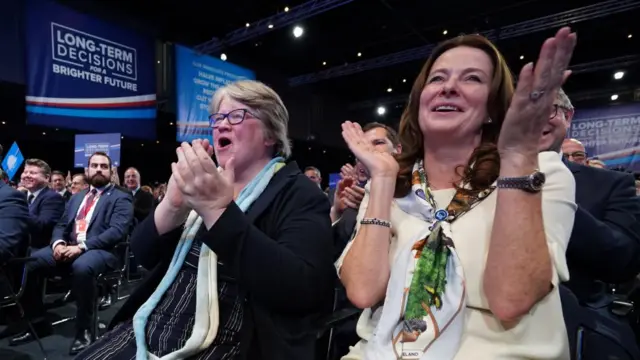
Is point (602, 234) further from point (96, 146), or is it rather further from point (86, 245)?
point (96, 146)

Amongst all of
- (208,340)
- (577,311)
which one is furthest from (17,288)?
(577,311)

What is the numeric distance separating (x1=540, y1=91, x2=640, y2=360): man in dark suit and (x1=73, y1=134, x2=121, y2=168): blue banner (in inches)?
194

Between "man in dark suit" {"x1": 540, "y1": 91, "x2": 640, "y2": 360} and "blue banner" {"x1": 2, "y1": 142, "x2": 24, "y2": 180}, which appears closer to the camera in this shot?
"man in dark suit" {"x1": 540, "y1": 91, "x2": 640, "y2": 360}

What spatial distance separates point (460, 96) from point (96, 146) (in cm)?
527

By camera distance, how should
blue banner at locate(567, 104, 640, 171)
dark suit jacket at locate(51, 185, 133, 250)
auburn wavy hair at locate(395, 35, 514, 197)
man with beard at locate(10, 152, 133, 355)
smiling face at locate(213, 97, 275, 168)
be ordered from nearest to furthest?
auburn wavy hair at locate(395, 35, 514, 197) < smiling face at locate(213, 97, 275, 168) < man with beard at locate(10, 152, 133, 355) < dark suit jacket at locate(51, 185, 133, 250) < blue banner at locate(567, 104, 640, 171)

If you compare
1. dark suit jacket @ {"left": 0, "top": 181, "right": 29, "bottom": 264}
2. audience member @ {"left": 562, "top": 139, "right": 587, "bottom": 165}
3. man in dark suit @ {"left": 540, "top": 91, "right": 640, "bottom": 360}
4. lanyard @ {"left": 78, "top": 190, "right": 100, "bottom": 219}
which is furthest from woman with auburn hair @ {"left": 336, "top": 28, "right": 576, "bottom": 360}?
lanyard @ {"left": 78, "top": 190, "right": 100, "bottom": 219}

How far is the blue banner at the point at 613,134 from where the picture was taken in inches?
315

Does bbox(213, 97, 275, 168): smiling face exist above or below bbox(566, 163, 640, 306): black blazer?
above

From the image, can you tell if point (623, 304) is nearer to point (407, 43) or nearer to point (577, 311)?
point (577, 311)

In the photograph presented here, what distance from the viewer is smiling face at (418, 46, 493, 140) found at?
1075mm

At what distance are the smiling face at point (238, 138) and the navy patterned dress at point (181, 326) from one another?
351mm

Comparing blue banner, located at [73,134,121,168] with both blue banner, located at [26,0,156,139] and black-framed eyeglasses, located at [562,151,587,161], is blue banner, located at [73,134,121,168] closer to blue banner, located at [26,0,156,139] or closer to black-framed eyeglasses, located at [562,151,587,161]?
blue banner, located at [26,0,156,139]

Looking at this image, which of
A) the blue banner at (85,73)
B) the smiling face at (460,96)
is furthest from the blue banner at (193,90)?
the smiling face at (460,96)

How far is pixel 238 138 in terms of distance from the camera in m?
1.54
